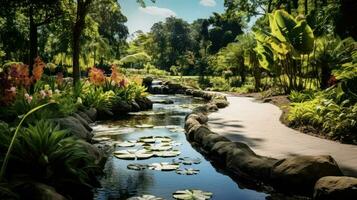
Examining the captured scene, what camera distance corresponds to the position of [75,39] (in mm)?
17859

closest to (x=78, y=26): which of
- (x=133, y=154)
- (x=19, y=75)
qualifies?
(x=19, y=75)

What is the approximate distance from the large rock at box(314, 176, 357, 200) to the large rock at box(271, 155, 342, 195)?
259 millimetres

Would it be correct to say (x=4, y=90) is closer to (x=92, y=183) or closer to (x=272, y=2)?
(x=92, y=183)

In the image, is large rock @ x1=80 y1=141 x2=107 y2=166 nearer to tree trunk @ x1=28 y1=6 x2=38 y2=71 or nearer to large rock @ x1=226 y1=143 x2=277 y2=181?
large rock @ x1=226 y1=143 x2=277 y2=181

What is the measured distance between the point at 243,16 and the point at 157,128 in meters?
24.8

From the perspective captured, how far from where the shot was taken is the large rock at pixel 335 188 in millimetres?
4859

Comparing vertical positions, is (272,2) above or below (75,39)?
above

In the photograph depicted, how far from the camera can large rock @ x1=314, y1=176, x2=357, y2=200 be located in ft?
15.9

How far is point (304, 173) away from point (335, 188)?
66 cm

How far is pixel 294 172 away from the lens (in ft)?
18.6

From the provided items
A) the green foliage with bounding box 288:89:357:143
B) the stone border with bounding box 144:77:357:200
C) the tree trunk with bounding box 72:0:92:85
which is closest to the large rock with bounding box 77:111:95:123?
the tree trunk with bounding box 72:0:92:85

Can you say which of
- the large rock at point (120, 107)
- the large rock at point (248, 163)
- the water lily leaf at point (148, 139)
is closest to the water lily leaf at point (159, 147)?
the water lily leaf at point (148, 139)

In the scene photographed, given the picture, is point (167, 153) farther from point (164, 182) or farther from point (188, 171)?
point (164, 182)

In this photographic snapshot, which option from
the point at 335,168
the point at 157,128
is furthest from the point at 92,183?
the point at 157,128
